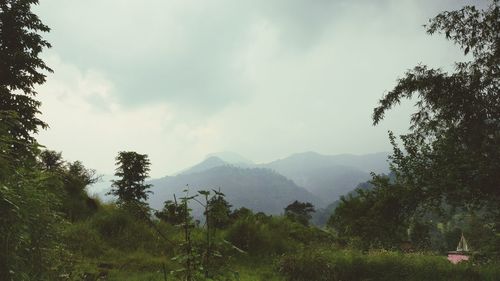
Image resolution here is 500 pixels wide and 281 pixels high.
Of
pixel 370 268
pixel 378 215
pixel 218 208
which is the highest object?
pixel 378 215

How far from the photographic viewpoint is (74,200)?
20.6 metres

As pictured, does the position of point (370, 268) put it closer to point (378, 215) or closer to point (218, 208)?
point (378, 215)

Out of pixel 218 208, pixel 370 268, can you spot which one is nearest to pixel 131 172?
pixel 370 268

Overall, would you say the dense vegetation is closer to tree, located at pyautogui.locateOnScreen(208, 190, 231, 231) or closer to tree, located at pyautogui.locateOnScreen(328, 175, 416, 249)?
tree, located at pyautogui.locateOnScreen(328, 175, 416, 249)

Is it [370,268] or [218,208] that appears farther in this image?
[370,268]

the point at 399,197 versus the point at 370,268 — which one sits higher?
the point at 399,197

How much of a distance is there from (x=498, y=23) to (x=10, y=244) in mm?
16055

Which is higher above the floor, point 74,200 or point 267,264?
point 74,200

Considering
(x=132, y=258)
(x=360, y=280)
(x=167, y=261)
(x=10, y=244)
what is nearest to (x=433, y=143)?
(x=360, y=280)

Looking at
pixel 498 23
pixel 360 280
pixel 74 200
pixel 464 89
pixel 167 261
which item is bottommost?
pixel 360 280

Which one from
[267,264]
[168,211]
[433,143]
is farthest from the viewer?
[267,264]

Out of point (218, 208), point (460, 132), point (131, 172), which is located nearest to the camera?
point (218, 208)

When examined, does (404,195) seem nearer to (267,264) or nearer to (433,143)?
(433,143)

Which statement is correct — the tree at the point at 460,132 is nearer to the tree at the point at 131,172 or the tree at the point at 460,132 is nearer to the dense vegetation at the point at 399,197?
the dense vegetation at the point at 399,197
